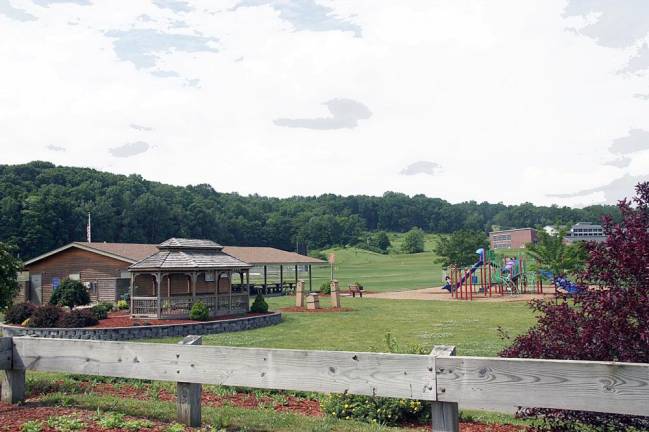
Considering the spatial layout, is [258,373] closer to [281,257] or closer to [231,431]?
[231,431]

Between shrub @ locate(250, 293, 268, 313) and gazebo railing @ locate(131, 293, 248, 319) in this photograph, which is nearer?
gazebo railing @ locate(131, 293, 248, 319)

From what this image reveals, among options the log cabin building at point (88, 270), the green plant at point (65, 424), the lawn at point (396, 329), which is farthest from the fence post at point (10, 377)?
the log cabin building at point (88, 270)

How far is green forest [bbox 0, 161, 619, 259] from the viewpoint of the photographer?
83250mm

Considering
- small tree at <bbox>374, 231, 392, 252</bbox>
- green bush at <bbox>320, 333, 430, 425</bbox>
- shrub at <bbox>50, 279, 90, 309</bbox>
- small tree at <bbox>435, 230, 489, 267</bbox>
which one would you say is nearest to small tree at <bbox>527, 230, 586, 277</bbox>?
small tree at <bbox>435, 230, 489, 267</bbox>

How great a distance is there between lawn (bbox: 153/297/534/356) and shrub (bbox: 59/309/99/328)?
15.0 feet

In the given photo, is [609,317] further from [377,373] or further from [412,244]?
[412,244]

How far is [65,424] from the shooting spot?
5.23 meters

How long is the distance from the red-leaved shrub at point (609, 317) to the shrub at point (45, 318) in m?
19.7

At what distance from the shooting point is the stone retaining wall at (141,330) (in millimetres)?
19980

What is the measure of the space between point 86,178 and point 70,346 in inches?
4371

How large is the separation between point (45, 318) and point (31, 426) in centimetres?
1769

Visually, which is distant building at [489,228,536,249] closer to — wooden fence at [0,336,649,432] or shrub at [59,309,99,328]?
shrub at [59,309,99,328]

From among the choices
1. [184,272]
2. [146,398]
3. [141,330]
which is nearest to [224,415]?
[146,398]

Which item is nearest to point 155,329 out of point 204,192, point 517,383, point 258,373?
point 258,373
